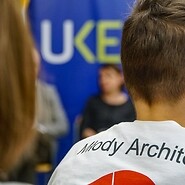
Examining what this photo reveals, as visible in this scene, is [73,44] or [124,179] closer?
[124,179]

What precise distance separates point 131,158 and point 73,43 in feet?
16.1

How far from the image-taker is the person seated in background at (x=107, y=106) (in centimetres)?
564

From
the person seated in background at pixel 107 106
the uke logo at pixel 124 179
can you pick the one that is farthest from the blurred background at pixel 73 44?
the uke logo at pixel 124 179

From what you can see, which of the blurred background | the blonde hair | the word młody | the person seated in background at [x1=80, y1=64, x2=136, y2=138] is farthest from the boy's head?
the blurred background

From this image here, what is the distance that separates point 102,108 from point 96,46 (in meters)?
0.89

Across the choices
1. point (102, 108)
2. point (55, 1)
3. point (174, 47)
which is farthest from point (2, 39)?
point (55, 1)

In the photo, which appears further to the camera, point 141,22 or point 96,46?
point 96,46

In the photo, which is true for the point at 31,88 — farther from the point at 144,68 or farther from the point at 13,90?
the point at 144,68

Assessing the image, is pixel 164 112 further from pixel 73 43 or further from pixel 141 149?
pixel 73 43

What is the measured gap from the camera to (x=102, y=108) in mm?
→ 5754

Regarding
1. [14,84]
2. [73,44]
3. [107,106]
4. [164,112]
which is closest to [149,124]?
[164,112]

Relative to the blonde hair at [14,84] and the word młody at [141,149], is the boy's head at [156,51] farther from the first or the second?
the blonde hair at [14,84]

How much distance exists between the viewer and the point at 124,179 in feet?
5.15

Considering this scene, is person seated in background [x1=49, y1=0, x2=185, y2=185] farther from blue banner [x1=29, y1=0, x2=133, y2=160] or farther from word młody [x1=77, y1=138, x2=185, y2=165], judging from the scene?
blue banner [x1=29, y1=0, x2=133, y2=160]
